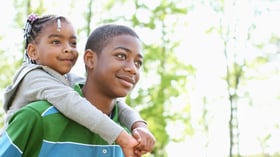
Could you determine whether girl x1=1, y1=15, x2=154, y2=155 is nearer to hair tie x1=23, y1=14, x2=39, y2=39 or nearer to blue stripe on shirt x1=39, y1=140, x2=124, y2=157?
hair tie x1=23, y1=14, x2=39, y2=39

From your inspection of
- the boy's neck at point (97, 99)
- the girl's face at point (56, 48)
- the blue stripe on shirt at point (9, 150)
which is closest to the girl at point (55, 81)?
the girl's face at point (56, 48)

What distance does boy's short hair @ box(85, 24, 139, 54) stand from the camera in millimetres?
2439

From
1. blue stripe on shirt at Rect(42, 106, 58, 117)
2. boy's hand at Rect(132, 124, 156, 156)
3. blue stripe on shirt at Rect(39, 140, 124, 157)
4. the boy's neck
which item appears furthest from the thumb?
blue stripe on shirt at Rect(42, 106, 58, 117)

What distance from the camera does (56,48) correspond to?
2533 mm

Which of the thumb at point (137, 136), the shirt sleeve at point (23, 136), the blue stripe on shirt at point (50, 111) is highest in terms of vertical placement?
the blue stripe on shirt at point (50, 111)

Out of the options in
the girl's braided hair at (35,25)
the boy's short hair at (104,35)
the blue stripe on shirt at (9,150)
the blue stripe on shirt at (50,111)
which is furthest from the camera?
the girl's braided hair at (35,25)

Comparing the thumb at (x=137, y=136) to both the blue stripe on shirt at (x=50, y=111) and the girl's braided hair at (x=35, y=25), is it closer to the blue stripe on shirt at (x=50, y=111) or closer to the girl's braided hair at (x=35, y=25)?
the blue stripe on shirt at (x=50, y=111)

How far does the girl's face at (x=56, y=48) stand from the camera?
2.53 meters

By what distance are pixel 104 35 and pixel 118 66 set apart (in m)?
0.22

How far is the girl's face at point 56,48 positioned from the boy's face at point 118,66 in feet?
0.68

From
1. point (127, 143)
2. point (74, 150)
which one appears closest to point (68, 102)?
point (74, 150)

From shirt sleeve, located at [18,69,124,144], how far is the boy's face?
0.15 metres

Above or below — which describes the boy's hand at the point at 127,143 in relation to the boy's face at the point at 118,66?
below

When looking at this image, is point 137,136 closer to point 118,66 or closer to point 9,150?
point 118,66
